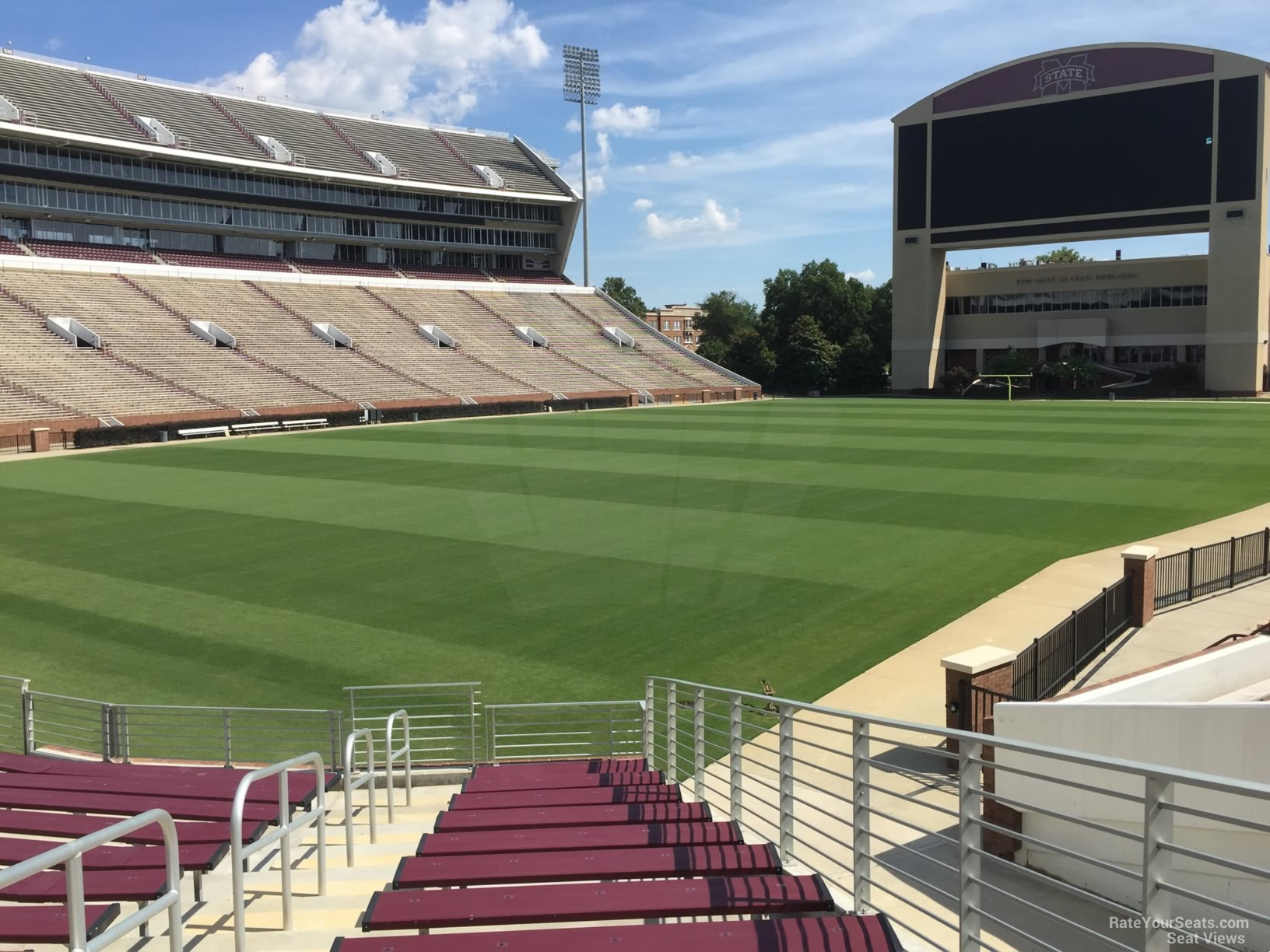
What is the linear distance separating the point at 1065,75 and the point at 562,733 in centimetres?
7829

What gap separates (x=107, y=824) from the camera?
638 centimetres

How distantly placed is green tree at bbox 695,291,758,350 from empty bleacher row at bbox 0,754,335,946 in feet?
423

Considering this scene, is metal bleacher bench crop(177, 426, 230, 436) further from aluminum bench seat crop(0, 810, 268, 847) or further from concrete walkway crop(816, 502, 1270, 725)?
aluminum bench seat crop(0, 810, 268, 847)

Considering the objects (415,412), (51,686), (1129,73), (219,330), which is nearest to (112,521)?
(51,686)

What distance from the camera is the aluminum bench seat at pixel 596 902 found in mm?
4312

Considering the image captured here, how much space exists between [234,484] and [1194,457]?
3216 centimetres

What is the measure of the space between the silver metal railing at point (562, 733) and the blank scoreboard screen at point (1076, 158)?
7357cm

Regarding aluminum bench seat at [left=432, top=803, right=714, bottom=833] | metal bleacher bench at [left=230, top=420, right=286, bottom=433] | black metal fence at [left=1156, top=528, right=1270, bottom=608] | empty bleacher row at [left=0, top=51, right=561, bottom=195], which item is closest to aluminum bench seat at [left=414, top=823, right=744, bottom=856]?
aluminum bench seat at [left=432, top=803, right=714, bottom=833]

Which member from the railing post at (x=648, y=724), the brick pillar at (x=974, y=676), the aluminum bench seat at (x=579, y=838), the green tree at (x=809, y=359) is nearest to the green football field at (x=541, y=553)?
the brick pillar at (x=974, y=676)

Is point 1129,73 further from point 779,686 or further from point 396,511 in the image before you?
point 779,686

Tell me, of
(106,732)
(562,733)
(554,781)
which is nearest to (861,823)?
(554,781)

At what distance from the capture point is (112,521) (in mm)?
25734

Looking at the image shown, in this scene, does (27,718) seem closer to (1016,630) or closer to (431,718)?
(431,718)

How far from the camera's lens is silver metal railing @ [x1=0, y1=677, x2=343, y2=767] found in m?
11.2
